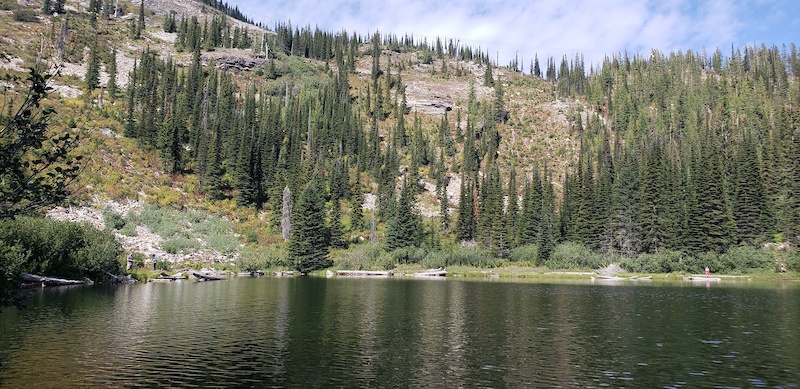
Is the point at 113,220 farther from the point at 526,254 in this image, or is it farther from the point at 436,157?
the point at 436,157

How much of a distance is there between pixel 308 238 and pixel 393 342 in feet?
214

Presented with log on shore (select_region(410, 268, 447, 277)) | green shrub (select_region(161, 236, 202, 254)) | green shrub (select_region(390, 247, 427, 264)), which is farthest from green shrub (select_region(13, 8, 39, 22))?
log on shore (select_region(410, 268, 447, 277))

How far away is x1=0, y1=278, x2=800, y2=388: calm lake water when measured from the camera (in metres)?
20.6

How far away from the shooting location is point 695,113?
169 m

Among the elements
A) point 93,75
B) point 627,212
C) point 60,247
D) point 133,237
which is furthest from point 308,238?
point 93,75

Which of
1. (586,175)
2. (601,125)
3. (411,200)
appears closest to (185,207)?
(411,200)

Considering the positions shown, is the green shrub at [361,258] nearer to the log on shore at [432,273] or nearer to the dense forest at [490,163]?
the dense forest at [490,163]

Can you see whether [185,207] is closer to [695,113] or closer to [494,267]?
[494,267]

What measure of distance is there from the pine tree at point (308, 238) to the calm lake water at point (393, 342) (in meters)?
42.0

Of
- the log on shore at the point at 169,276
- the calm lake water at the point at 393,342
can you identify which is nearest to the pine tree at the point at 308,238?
the log on shore at the point at 169,276

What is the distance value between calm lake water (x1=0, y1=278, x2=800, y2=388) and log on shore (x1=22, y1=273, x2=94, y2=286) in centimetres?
638

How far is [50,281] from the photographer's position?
170 feet

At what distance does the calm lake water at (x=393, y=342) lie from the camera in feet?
67.7

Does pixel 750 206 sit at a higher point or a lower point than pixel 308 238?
higher
